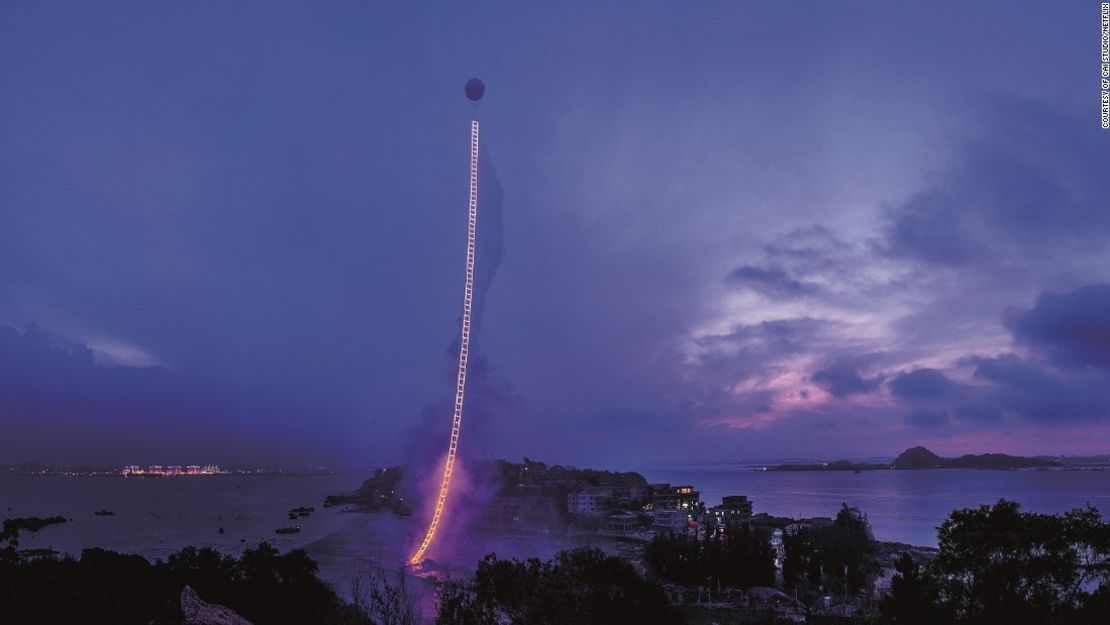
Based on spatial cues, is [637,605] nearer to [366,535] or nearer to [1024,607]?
[1024,607]

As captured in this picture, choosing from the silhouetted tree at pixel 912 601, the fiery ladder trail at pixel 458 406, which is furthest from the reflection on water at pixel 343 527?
the silhouetted tree at pixel 912 601

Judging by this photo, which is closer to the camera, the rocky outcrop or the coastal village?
the rocky outcrop

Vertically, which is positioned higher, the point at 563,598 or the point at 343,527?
the point at 563,598

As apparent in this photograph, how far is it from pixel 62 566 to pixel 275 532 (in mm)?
40721

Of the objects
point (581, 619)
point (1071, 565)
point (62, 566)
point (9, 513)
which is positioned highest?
point (1071, 565)

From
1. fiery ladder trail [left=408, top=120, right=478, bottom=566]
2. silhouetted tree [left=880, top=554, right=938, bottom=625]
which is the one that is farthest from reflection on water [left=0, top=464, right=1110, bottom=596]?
silhouetted tree [left=880, top=554, right=938, bottom=625]

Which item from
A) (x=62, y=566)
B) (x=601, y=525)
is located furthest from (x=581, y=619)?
(x=601, y=525)

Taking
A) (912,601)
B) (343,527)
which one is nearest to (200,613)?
(912,601)

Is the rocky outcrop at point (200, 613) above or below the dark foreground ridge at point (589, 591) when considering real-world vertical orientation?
above

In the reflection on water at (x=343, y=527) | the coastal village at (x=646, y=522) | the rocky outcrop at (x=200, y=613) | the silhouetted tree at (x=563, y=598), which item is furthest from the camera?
the reflection on water at (x=343, y=527)

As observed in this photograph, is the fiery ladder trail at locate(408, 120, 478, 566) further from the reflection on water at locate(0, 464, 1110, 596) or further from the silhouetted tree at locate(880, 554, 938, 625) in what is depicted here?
the silhouetted tree at locate(880, 554, 938, 625)

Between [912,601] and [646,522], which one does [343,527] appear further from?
[912,601]

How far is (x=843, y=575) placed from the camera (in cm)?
3322

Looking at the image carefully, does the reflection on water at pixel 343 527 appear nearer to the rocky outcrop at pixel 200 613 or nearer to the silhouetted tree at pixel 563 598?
the silhouetted tree at pixel 563 598
